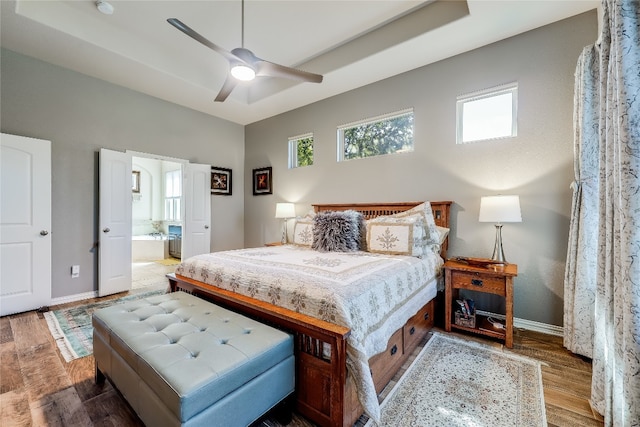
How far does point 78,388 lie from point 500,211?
11.6 feet

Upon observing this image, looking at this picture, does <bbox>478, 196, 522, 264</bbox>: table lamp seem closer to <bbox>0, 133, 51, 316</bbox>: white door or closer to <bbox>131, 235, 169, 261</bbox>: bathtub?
<bbox>0, 133, 51, 316</bbox>: white door

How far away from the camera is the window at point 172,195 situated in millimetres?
7602

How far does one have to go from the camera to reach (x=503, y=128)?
2.90 m

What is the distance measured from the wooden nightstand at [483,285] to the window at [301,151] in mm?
2851

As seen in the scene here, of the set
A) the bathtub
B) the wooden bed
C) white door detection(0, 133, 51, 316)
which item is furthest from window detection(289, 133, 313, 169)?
the bathtub

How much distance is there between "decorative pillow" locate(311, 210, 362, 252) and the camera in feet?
9.68

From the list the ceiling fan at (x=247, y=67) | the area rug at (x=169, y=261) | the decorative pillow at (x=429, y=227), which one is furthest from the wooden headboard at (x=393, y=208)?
the area rug at (x=169, y=261)

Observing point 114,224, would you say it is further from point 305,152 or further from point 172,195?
point 172,195

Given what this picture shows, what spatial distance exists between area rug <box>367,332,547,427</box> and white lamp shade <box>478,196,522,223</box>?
1.14 meters

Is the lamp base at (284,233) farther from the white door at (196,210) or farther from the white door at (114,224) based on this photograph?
the white door at (114,224)

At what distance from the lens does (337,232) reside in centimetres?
297

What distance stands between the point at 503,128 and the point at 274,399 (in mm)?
3293

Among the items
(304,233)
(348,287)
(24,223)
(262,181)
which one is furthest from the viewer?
(262,181)

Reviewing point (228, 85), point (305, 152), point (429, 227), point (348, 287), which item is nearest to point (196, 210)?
point (305, 152)
